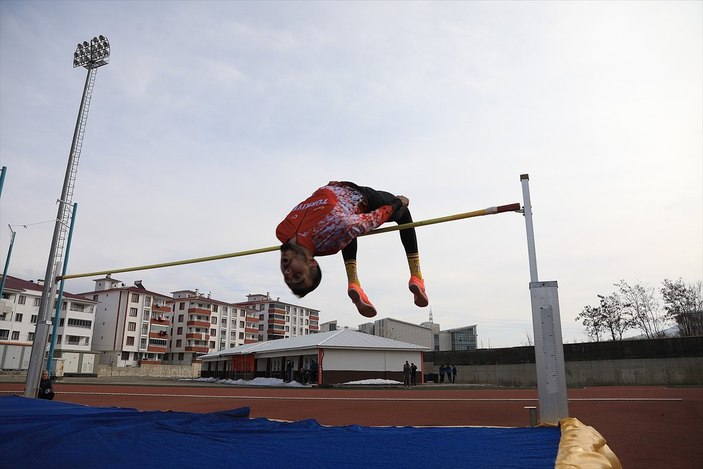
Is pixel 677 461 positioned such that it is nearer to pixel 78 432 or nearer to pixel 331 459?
pixel 331 459

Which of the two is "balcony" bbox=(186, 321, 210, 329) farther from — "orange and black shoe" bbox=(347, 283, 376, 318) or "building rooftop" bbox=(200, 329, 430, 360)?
"orange and black shoe" bbox=(347, 283, 376, 318)

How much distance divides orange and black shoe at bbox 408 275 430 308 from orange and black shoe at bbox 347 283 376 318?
0.42 meters

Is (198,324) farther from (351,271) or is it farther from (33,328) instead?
(351,271)

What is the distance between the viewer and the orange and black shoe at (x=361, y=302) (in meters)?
3.51

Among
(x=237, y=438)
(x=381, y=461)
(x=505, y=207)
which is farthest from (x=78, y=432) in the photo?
(x=505, y=207)

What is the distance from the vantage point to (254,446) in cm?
253

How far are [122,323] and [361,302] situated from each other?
148 feet

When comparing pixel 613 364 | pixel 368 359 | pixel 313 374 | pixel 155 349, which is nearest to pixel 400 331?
pixel 368 359

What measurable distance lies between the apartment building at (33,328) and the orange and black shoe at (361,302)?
32.8 meters

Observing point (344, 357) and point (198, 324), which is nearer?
point (344, 357)

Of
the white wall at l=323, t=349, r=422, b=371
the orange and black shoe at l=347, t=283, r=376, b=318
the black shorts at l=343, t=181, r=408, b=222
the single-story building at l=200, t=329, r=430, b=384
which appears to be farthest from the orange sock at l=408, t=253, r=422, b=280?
the white wall at l=323, t=349, r=422, b=371

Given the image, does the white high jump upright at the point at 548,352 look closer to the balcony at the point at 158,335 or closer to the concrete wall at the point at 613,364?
the concrete wall at the point at 613,364

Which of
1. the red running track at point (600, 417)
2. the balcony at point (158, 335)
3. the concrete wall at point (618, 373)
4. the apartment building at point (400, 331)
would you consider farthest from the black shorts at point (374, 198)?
the balcony at point (158, 335)

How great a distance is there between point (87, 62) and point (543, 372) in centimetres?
1299
